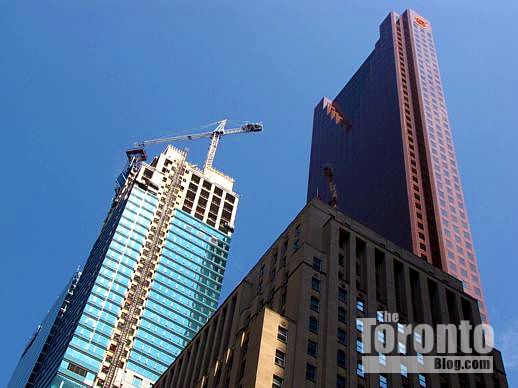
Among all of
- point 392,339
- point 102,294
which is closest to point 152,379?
point 102,294

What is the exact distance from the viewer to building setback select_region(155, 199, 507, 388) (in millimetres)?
73750

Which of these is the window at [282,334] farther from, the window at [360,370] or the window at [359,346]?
the window at [359,346]

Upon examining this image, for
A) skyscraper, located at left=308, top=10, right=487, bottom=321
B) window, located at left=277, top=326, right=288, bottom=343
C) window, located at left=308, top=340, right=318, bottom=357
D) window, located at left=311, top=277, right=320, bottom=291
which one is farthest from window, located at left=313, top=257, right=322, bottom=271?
skyscraper, located at left=308, top=10, right=487, bottom=321

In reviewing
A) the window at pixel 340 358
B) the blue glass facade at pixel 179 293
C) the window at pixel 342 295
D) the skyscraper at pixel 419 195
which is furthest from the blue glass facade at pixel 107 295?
the window at pixel 340 358

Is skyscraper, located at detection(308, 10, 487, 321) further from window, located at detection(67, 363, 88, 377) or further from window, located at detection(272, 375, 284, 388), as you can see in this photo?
window, located at detection(272, 375, 284, 388)

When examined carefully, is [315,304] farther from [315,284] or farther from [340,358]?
[340,358]

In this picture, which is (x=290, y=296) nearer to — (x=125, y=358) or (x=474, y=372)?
(x=474, y=372)

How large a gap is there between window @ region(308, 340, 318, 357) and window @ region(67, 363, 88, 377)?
78.3 m

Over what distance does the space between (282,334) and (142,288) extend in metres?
93.0

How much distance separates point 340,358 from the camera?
251ft

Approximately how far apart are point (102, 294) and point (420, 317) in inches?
3407

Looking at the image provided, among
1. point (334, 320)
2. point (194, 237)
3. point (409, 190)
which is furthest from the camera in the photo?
point (194, 237)

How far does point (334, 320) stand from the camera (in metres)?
79.1

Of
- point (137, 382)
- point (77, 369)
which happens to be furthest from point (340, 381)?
point (77, 369)
